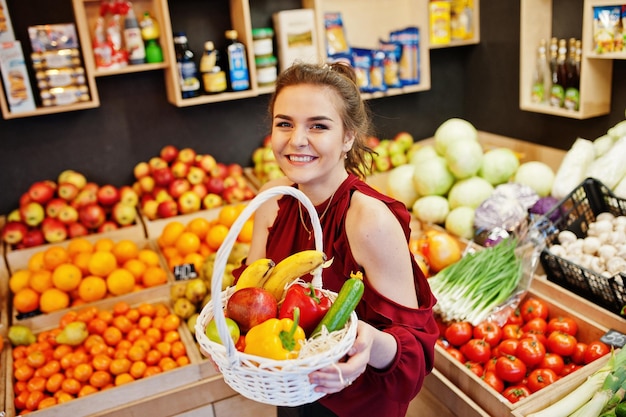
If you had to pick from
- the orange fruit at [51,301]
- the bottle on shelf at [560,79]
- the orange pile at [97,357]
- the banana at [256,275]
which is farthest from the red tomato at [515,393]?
the orange fruit at [51,301]

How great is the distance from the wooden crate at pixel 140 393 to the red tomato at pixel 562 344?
1.20m

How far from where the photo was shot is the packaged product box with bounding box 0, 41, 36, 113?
265cm

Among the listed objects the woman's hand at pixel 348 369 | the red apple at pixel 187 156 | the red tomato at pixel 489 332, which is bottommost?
the red tomato at pixel 489 332

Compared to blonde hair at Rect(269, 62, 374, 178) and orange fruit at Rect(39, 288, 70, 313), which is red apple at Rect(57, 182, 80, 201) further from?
blonde hair at Rect(269, 62, 374, 178)

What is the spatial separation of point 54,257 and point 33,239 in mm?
312

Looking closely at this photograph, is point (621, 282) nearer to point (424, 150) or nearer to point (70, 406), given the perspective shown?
point (424, 150)

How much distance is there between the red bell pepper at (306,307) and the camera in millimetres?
1123

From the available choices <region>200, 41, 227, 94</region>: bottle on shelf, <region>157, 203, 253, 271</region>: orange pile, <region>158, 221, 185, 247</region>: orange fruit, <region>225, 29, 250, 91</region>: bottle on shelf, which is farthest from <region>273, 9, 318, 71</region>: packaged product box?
<region>158, 221, 185, 247</region>: orange fruit

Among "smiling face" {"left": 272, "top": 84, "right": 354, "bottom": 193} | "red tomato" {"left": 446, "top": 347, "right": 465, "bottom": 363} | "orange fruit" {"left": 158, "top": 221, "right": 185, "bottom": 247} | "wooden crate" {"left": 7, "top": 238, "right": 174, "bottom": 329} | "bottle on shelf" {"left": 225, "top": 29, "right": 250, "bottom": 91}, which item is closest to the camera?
"smiling face" {"left": 272, "top": 84, "right": 354, "bottom": 193}

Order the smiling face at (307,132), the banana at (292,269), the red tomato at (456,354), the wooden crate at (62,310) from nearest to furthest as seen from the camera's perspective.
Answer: the banana at (292,269) → the smiling face at (307,132) → the red tomato at (456,354) → the wooden crate at (62,310)

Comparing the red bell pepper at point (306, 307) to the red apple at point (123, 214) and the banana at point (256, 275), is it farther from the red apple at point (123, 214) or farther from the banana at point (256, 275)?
the red apple at point (123, 214)

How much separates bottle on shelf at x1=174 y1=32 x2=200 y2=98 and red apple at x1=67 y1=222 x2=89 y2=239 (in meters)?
0.87

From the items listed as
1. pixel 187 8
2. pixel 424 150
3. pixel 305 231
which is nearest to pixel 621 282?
pixel 305 231

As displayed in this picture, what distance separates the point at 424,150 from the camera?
3221 mm
